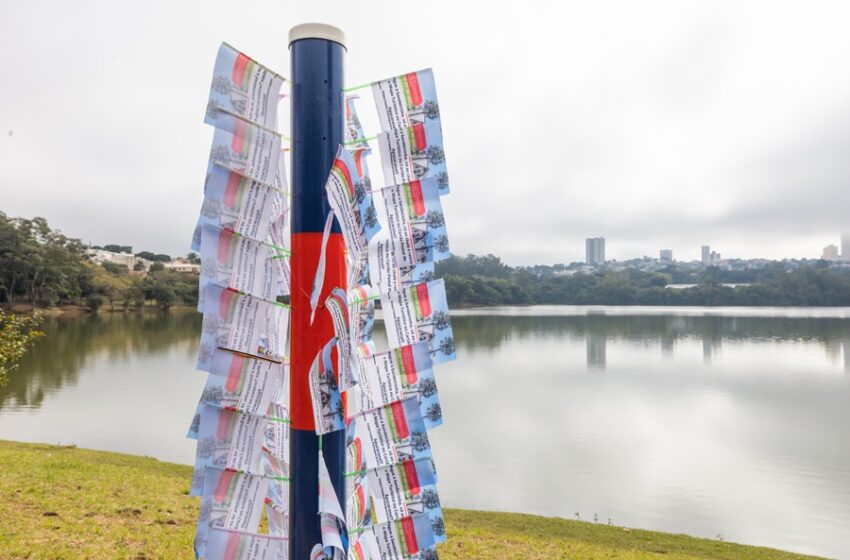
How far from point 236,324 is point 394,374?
0.51 m

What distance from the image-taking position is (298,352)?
5.93ft

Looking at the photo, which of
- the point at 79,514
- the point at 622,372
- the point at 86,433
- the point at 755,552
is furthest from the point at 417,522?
the point at 622,372

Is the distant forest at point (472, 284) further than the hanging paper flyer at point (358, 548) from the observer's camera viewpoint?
Yes

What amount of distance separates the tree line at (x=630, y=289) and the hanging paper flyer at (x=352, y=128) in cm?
5118

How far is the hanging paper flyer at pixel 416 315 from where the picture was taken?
5.84 ft

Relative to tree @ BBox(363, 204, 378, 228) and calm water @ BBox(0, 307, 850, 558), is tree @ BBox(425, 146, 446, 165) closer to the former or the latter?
Answer: tree @ BBox(363, 204, 378, 228)

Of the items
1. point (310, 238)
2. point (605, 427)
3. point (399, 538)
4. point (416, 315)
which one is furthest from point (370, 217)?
point (605, 427)

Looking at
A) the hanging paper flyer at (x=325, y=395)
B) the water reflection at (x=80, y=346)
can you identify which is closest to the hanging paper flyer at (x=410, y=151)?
the hanging paper flyer at (x=325, y=395)

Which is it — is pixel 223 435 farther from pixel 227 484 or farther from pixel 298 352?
pixel 298 352

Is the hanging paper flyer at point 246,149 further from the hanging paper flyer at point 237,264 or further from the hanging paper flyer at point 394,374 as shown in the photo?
the hanging paper flyer at point 394,374

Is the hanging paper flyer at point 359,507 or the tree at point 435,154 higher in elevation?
the tree at point 435,154

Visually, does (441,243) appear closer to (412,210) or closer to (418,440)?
(412,210)

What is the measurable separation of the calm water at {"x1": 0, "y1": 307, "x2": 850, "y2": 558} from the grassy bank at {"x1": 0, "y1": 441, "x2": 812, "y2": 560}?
135 centimetres

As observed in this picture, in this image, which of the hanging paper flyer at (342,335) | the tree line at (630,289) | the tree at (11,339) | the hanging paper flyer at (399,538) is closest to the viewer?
the hanging paper flyer at (342,335)
